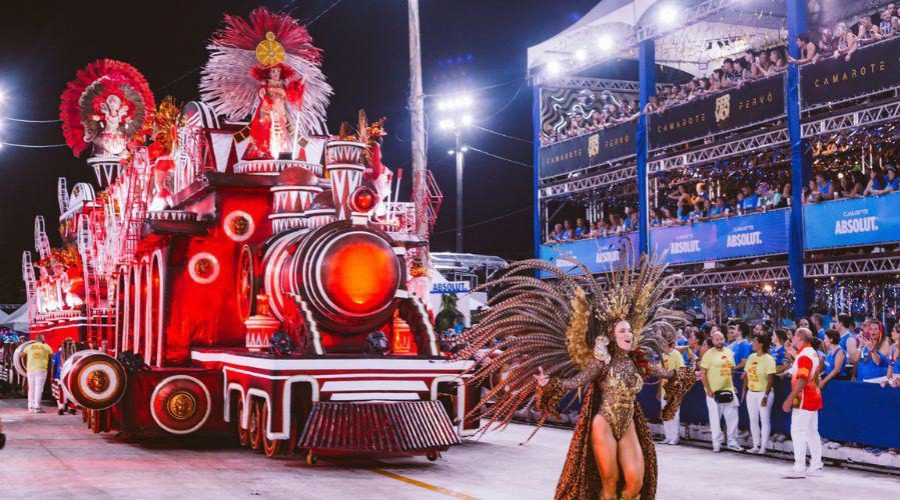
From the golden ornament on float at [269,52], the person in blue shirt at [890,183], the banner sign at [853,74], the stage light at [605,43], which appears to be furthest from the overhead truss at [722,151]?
the golden ornament on float at [269,52]

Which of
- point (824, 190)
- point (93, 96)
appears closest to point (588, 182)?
point (824, 190)

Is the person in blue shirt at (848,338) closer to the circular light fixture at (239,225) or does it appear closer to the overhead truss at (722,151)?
the circular light fixture at (239,225)

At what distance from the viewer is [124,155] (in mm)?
19047

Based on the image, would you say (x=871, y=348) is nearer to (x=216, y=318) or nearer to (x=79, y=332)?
(x=216, y=318)

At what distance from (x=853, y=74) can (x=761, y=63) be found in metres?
2.81

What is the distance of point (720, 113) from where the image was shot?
80.1 ft

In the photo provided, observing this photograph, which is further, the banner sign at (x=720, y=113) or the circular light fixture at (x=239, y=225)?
the banner sign at (x=720, y=113)

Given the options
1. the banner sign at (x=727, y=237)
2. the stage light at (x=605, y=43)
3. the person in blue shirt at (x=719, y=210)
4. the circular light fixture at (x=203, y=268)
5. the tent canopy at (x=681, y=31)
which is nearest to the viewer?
the circular light fixture at (x=203, y=268)

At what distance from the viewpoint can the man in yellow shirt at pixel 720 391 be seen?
45.2 feet

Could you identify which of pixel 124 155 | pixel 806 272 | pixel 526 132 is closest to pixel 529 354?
pixel 124 155

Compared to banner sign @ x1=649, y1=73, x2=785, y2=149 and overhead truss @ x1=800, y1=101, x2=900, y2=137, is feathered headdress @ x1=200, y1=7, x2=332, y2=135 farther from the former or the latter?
banner sign @ x1=649, y1=73, x2=785, y2=149

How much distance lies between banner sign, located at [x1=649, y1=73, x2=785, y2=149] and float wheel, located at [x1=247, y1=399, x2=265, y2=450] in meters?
14.9

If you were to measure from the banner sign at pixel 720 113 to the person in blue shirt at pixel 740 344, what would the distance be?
841 centimetres

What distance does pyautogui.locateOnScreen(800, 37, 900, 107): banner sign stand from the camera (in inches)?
766
